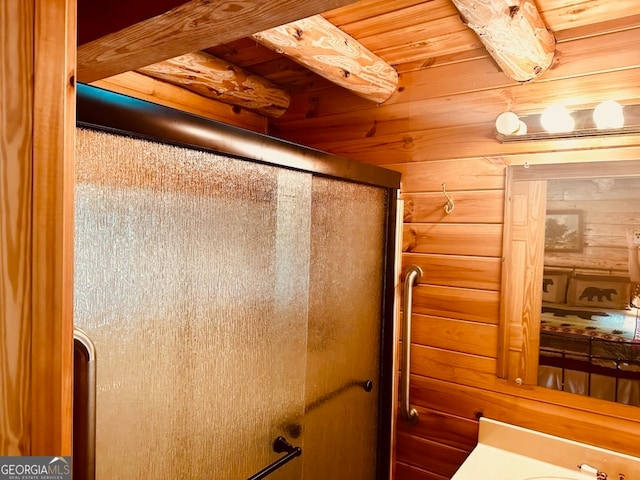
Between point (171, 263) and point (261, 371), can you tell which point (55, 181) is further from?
point (261, 371)

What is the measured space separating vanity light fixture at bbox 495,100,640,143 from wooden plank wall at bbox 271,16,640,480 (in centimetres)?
3

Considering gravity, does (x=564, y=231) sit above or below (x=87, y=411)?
above

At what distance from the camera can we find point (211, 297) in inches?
39.3

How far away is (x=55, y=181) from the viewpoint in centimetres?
48

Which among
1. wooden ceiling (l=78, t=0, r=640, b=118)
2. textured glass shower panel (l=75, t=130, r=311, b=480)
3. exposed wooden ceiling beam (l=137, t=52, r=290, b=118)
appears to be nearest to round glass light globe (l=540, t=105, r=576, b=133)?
wooden ceiling (l=78, t=0, r=640, b=118)

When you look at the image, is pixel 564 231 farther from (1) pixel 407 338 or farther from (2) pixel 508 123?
(1) pixel 407 338

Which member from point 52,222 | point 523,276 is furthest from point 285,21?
point 523,276

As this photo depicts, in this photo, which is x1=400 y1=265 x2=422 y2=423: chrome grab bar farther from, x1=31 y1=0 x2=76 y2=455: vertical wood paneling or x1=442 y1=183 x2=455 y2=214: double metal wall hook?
x1=31 y1=0 x2=76 y2=455: vertical wood paneling

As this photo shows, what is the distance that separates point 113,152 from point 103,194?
8cm

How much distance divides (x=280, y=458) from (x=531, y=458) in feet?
3.10

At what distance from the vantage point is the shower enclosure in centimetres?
78

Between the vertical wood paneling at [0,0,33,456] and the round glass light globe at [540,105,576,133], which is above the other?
the round glass light globe at [540,105,576,133]

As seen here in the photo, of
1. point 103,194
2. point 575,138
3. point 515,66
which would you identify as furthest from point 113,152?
point 575,138

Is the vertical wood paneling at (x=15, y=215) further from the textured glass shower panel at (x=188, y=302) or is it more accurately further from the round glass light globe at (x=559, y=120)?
the round glass light globe at (x=559, y=120)
